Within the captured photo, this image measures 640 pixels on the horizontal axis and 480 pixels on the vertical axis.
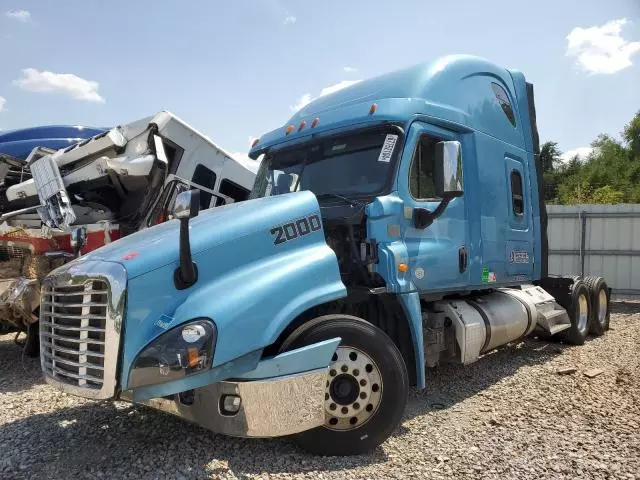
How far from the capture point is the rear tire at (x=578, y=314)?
8023 millimetres

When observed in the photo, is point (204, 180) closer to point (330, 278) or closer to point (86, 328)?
point (330, 278)

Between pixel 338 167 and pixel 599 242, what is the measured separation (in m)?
10.6

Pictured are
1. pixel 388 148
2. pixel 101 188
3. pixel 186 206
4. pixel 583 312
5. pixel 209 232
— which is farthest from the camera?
pixel 583 312

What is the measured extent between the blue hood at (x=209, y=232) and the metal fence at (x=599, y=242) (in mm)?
11168

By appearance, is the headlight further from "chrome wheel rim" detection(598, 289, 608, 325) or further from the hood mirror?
"chrome wheel rim" detection(598, 289, 608, 325)

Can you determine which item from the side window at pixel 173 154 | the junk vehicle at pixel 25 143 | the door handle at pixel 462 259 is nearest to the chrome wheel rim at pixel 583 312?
the door handle at pixel 462 259

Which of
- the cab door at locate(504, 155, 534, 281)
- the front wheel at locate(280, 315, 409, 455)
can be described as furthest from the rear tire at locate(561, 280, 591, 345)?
the front wheel at locate(280, 315, 409, 455)

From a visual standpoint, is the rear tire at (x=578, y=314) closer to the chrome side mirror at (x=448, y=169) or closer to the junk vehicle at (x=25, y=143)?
the chrome side mirror at (x=448, y=169)

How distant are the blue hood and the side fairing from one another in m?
0.01

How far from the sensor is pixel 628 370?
6.33m

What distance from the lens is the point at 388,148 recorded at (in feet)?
15.4

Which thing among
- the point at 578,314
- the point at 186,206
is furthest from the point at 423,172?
the point at 578,314

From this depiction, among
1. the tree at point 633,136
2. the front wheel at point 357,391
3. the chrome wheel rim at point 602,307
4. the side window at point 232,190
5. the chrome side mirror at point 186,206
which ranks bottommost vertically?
the chrome wheel rim at point 602,307

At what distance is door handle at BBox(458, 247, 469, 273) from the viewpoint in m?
5.32
